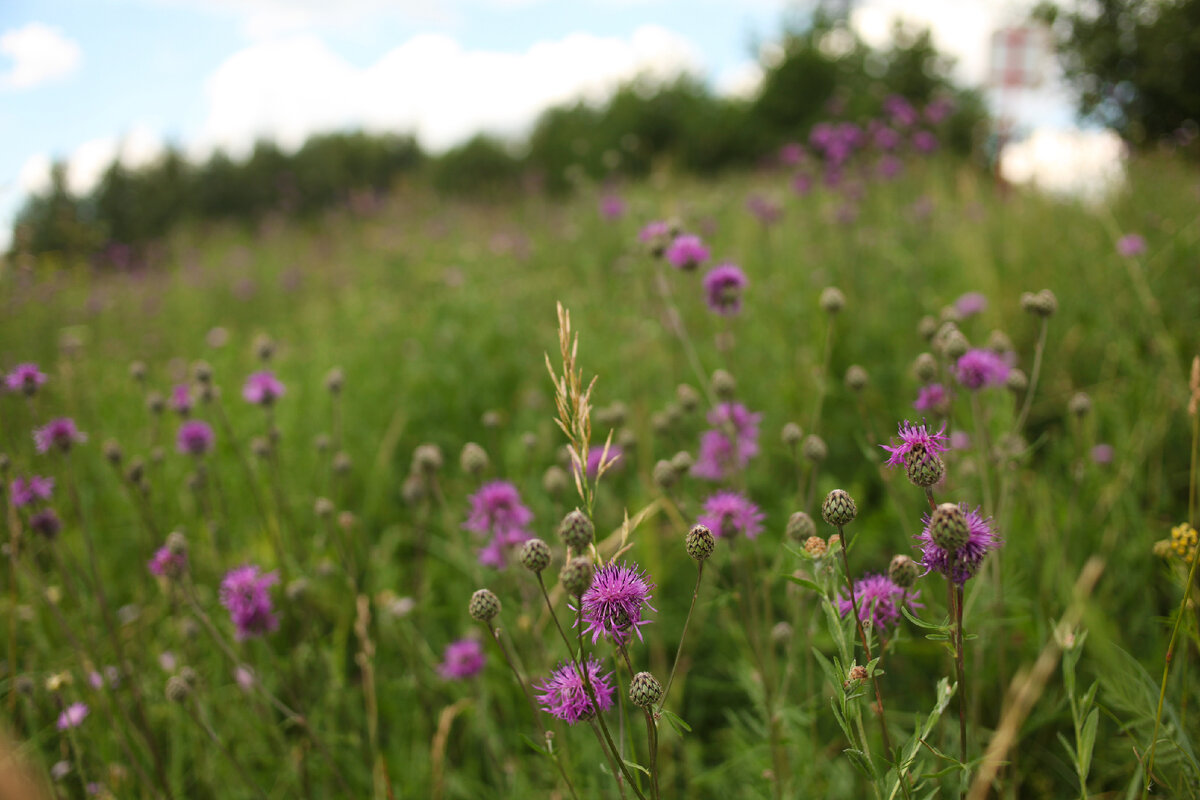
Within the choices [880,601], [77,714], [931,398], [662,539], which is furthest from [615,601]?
[77,714]

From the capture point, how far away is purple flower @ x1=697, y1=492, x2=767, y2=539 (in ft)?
5.31

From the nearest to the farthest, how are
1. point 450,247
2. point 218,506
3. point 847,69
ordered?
point 218,506 < point 450,247 < point 847,69

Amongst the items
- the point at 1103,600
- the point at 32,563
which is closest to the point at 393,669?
the point at 32,563

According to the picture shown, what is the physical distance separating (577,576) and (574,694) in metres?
0.21

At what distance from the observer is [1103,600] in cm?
192

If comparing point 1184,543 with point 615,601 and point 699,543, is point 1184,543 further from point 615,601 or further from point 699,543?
point 615,601

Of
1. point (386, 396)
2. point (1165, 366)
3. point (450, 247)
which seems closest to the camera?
point (1165, 366)

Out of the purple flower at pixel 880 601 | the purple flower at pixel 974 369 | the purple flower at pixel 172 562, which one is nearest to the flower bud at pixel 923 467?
the purple flower at pixel 880 601

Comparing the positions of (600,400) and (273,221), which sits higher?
(273,221)

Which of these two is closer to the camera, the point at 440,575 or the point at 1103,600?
the point at 1103,600

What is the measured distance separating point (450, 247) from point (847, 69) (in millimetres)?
21524

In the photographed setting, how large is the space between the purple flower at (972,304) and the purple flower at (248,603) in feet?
9.31

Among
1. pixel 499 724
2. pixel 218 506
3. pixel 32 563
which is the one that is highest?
pixel 32 563

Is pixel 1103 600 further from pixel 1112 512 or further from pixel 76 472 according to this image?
pixel 76 472
